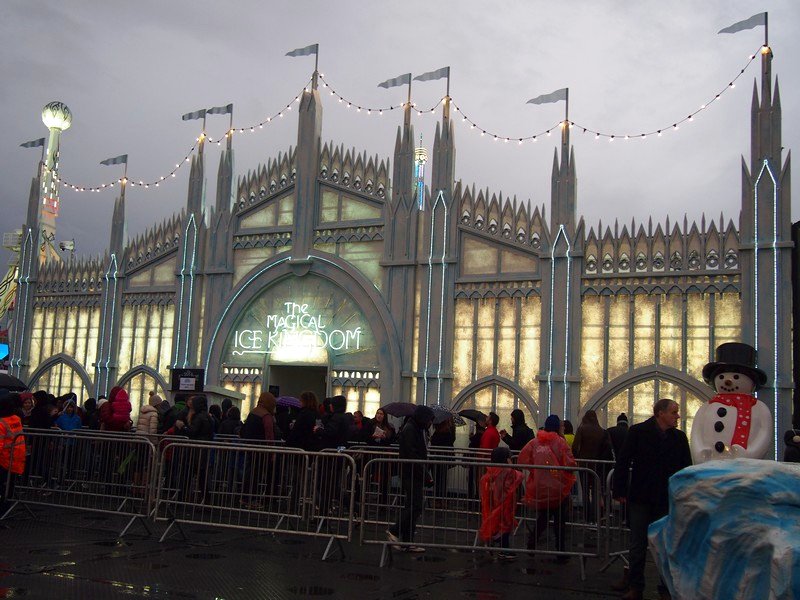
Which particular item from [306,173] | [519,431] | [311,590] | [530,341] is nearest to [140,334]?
[306,173]

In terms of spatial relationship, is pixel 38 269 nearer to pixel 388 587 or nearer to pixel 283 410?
pixel 283 410

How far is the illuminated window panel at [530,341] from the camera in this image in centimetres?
2223

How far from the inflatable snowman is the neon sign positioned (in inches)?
602

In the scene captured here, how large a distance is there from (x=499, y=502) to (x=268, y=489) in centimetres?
392

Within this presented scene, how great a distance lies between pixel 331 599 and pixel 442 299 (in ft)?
52.4

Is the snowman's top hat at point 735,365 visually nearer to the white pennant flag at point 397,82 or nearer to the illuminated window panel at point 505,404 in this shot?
the illuminated window panel at point 505,404

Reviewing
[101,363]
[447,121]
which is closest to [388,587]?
[447,121]

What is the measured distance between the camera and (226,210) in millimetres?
27578

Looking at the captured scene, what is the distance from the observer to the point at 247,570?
917 centimetres

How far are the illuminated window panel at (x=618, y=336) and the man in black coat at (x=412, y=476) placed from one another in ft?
37.3

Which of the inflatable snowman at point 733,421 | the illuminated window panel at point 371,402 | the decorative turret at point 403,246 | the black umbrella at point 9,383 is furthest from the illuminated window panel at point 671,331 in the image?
the black umbrella at point 9,383

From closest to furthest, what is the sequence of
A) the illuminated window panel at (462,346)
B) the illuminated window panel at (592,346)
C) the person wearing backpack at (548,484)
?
the person wearing backpack at (548,484)
the illuminated window panel at (592,346)
the illuminated window panel at (462,346)

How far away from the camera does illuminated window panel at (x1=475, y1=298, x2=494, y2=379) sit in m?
22.8

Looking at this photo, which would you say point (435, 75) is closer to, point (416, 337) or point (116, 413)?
point (416, 337)
